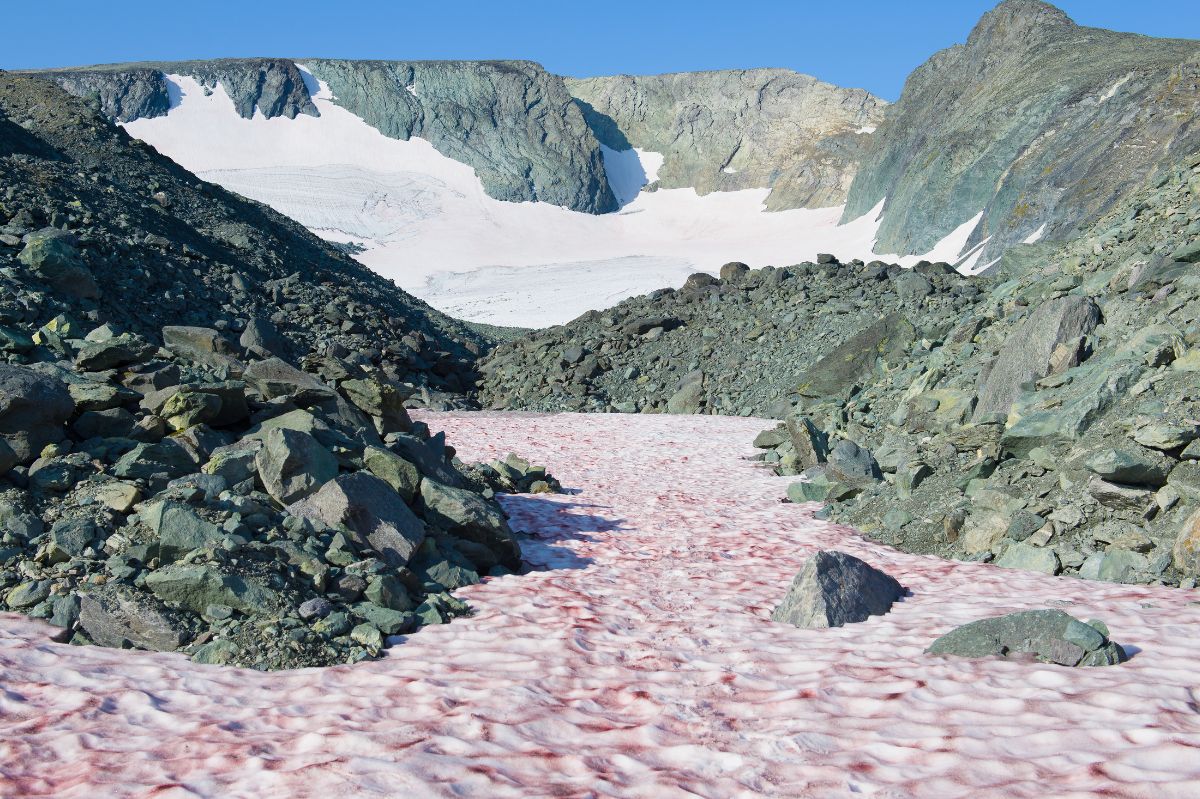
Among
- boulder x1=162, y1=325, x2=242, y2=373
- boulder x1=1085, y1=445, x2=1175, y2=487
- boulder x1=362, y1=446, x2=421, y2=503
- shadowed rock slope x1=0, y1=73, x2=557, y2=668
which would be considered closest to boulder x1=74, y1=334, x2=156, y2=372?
shadowed rock slope x1=0, y1=73, x2=557, y2=668

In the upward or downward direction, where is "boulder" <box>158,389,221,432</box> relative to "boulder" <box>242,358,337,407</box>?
downward

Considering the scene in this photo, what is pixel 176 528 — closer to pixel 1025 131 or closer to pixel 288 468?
pixel 288 468

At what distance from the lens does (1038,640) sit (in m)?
5.54

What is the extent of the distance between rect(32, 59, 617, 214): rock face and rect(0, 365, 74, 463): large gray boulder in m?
98.8

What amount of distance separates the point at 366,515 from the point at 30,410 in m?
2.88

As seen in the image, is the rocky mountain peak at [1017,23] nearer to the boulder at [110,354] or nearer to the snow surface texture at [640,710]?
the snow surface texture at [640,710]

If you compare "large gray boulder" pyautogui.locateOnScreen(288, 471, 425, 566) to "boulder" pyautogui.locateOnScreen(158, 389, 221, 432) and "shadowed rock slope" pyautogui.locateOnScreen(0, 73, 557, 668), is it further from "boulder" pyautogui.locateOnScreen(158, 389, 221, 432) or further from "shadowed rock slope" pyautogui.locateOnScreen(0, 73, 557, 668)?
"boulder" pyautogui.locateOnScreen(158, 389, 221, 432)

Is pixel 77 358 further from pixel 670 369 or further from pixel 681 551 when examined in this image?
pixel 670 369

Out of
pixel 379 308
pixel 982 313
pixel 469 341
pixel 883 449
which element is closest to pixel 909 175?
pixel 469 341

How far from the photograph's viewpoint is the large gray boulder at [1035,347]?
11828 mm

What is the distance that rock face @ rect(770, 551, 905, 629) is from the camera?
7.01 metres

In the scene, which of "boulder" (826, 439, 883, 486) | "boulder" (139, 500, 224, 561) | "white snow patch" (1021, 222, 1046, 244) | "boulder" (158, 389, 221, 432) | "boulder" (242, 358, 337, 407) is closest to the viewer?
"boulder" (139, 500, 224, 561)

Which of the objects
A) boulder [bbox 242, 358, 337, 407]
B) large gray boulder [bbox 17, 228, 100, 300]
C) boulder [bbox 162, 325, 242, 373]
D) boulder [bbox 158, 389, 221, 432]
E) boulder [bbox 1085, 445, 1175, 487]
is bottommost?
boulder [bbox 1085, 445, 1175, 487]

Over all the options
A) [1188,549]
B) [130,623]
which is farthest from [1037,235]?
[130,623]
